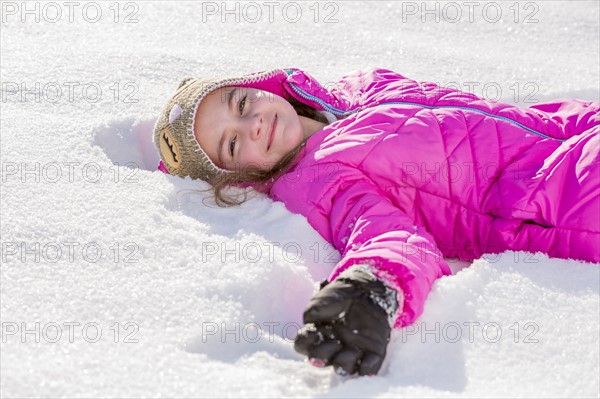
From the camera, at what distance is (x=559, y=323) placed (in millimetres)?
1498

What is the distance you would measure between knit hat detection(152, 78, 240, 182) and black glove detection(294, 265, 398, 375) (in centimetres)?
81

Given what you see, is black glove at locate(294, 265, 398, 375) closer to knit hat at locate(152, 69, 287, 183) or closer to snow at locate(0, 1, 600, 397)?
snow at locate(0, 1, 600, 397)

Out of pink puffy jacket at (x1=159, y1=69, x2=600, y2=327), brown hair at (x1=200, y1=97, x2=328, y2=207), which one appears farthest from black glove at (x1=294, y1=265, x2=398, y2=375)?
brown hair at (x1=200, y1=97, x2=328, y2=207)

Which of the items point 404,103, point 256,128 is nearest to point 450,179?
point 404,103

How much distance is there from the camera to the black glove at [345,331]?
132 cm

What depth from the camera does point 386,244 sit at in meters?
1.60

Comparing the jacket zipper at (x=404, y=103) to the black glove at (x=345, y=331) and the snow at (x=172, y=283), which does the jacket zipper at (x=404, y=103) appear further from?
the black glove at (x=345, y=331)

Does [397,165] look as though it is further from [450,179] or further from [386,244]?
[386,244]

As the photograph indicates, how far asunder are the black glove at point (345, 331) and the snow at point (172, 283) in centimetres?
4

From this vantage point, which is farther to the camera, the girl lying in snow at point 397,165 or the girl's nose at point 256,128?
the girl's nose at point 256,128

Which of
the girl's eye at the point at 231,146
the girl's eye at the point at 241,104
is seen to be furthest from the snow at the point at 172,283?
the girl's eye at the point at 241,104

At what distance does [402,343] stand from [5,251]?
0.88m

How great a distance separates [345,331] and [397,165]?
69cm

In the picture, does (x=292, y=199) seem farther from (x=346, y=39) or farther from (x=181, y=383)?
(x=346, y=39)
